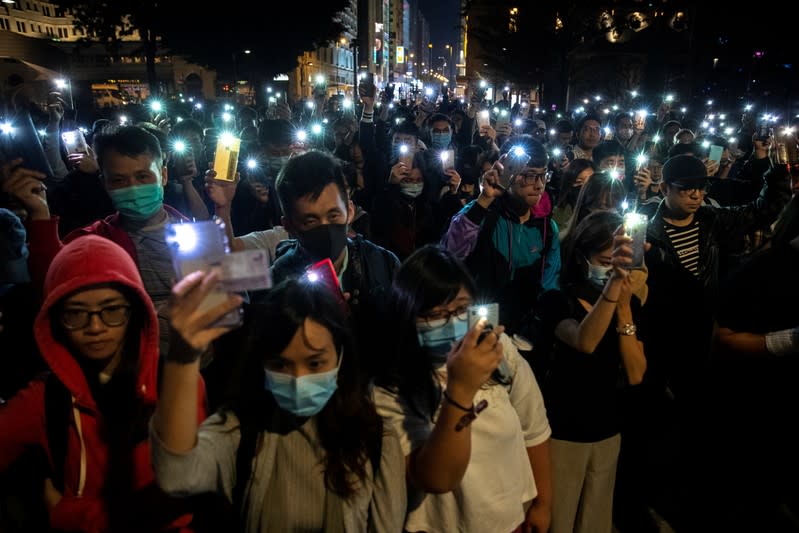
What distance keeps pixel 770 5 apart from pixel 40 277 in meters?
33.2

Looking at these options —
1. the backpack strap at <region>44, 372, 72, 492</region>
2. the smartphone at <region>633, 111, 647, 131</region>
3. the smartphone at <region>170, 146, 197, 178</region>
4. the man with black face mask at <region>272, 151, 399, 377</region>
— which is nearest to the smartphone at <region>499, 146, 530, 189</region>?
the man with black face mask at <region>272, 151, 399, 377</region>

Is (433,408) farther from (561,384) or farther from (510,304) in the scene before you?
(510,304)

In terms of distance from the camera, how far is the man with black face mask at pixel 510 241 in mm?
3828

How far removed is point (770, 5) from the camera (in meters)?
25.0

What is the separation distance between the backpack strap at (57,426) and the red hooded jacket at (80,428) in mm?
17

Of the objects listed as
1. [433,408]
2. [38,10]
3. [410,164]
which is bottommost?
[433,408]

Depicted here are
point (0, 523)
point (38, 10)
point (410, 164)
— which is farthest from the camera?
point (38, 10)

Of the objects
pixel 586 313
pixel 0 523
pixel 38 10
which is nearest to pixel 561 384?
pixel 586 313

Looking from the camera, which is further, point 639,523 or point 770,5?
point 770,5

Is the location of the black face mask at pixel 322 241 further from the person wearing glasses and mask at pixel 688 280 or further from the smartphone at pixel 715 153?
the smartphone at pixel 715 153

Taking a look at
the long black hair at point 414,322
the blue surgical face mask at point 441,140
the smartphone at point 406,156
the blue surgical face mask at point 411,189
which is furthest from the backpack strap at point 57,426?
the blue surgical face mask at point 441,140

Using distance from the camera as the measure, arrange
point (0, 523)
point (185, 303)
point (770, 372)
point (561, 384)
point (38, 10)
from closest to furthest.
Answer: point (185, 303)
point (0, 523)
point (561, 384)
point (770, 372)
point (38, 10)

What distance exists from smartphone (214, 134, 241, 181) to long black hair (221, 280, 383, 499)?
1566mm

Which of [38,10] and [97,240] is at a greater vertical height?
[38,10]
